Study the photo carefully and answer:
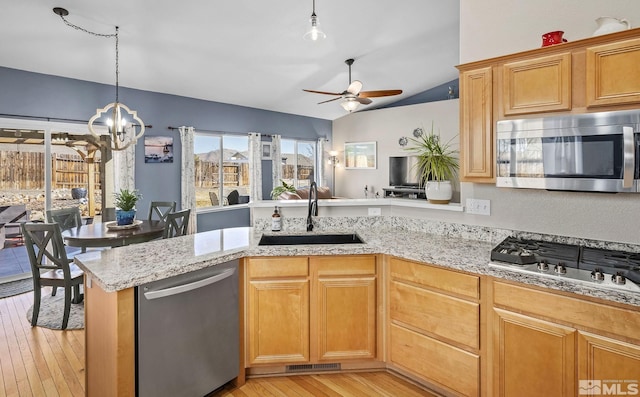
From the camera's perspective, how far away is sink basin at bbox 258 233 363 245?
8.52ft

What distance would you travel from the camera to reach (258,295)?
2166 millimetres

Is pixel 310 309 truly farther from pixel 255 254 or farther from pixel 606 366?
pixel 606 366

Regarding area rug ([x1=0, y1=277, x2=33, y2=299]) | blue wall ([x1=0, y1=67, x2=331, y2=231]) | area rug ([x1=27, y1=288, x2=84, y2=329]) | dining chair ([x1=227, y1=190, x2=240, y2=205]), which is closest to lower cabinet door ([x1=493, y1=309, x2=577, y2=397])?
area rug ([x1=27, y1=288, x2=84, y2=329])

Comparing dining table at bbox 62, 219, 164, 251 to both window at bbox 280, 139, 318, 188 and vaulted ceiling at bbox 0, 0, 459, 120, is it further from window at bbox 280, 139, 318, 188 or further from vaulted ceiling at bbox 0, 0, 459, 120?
window at bbox 280, 139, 318, 188

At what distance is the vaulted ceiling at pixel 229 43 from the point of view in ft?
11.4

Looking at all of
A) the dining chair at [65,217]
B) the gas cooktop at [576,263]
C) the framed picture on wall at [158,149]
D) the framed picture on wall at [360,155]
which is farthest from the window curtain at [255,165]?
the gas cooktop at [576,263]

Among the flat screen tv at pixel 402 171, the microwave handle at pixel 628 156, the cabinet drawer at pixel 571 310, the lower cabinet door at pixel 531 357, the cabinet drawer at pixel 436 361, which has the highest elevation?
the flat screen tv at pixel 402 171

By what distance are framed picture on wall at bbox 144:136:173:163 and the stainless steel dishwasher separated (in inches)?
168

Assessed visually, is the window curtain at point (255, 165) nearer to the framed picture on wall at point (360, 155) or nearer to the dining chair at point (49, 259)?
the framed picture on wall at point (360, 155)

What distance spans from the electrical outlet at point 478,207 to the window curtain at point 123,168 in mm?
4866

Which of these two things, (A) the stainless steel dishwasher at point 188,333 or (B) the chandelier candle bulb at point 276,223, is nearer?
(A) the stainless steel dishwasher at point 188,333

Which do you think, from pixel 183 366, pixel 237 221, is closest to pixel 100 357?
pixel 183 366

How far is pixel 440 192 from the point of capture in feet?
8.57

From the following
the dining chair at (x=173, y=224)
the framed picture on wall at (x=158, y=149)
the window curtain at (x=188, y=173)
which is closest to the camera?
the dining chair at (x=173, y=224)
